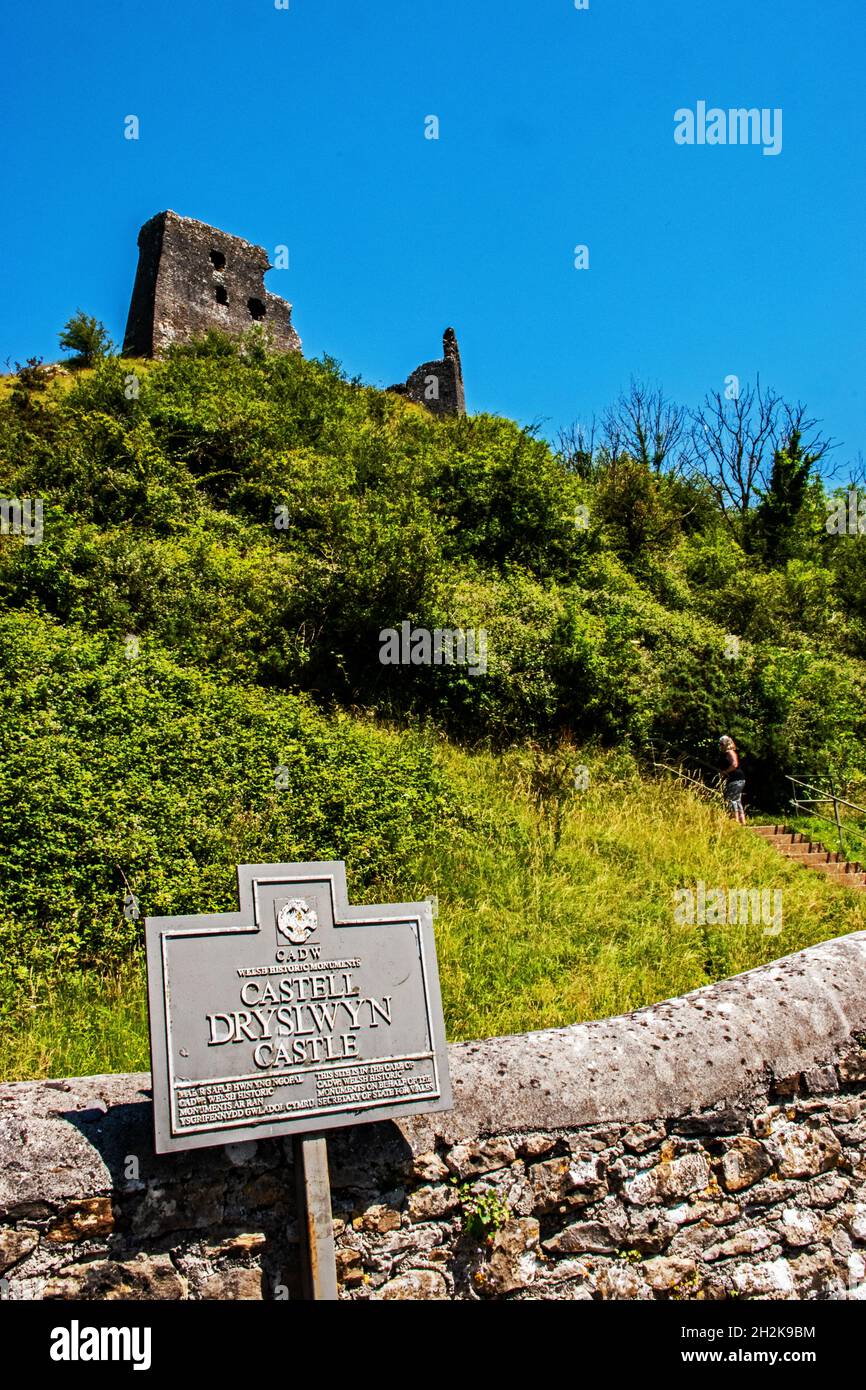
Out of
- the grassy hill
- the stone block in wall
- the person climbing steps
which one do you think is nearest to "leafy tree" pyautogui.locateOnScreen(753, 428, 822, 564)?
the grassy hill

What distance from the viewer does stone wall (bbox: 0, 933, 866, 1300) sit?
321 cm

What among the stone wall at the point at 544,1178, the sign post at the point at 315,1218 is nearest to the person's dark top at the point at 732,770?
the stone wall at the point at 544,1178

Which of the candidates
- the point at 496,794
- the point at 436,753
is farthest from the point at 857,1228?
the point at 436,753

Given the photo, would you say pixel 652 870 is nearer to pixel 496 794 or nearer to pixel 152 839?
pixel 496 794

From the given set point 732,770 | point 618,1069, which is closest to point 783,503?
point 732,770

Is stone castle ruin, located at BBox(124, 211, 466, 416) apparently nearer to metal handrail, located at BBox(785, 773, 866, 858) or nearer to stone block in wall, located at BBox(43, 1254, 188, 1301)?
metal handrail, located at BBox(785, 773, 866, 858)

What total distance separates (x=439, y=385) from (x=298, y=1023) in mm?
30227

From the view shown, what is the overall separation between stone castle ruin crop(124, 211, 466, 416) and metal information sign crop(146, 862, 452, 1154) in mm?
25095

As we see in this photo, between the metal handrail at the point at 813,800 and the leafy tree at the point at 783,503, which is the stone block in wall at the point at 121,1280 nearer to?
the metal handrail at the point at 813,800

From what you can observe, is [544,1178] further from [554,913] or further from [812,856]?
[812,856]

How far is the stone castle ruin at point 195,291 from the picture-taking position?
26234mm

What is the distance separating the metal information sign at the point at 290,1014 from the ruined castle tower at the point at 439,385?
2884cm
